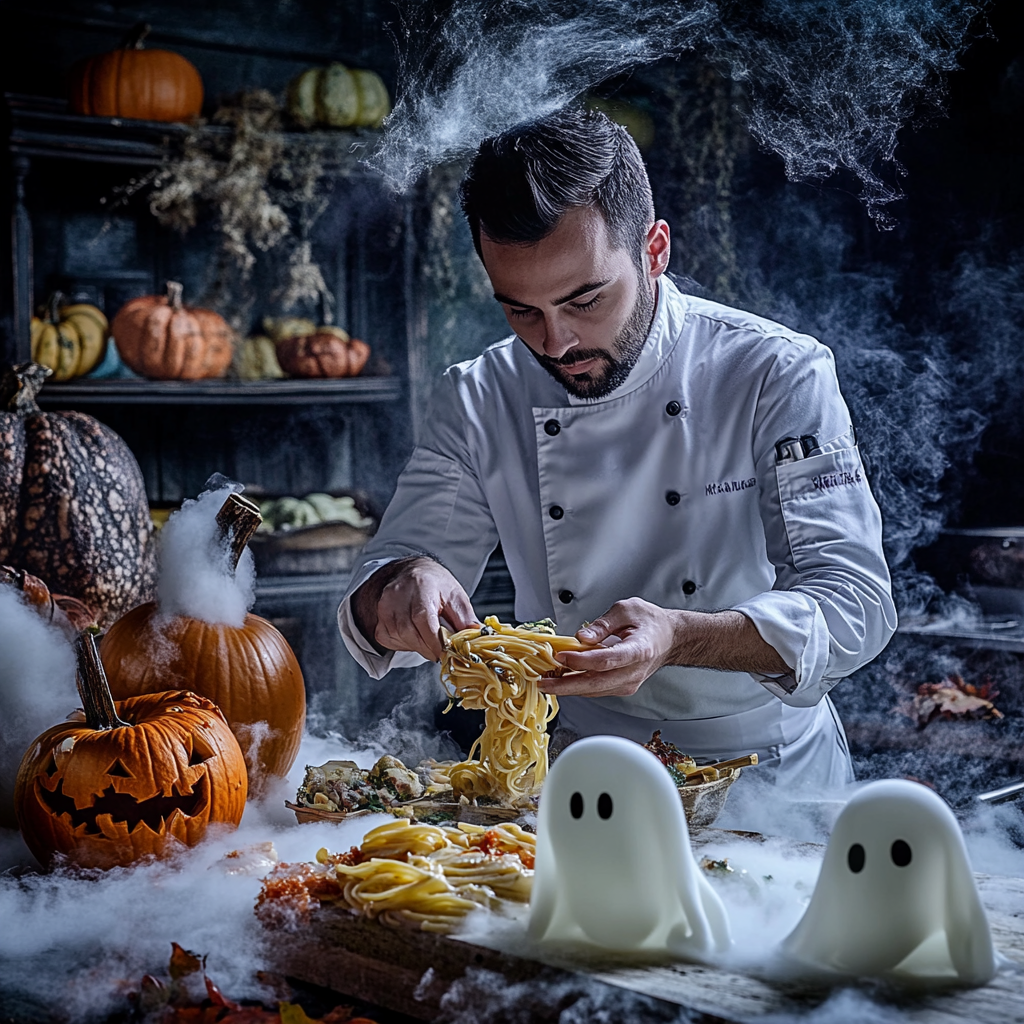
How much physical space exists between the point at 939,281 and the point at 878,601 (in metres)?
2.92

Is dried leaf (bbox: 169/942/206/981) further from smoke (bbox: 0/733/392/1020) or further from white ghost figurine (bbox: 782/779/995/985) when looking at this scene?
white ghost figurine (bbox: 782/779/995/985)

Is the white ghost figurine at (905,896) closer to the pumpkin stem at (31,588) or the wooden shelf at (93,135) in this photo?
the pumpkin stem at (31,588)

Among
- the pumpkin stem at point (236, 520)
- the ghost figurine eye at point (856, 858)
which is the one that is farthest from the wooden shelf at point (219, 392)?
the ghost figurine eye at point (856, 858)

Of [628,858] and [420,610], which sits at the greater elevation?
[420,610]

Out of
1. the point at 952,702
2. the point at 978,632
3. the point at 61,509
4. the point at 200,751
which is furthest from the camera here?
the point at 978,632

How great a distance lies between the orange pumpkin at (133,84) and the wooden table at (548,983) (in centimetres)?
411

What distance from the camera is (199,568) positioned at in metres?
2.53

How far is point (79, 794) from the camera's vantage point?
1996mm

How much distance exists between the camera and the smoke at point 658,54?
10.1ft

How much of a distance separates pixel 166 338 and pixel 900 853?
421 centimetres

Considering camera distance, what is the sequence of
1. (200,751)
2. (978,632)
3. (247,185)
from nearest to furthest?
1. (200,751)
2. (978,632)
3. (247,185)

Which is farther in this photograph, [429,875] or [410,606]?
[410,606]

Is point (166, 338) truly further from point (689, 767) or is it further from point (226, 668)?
point (689, 767)

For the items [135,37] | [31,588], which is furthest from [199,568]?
[135,37]
